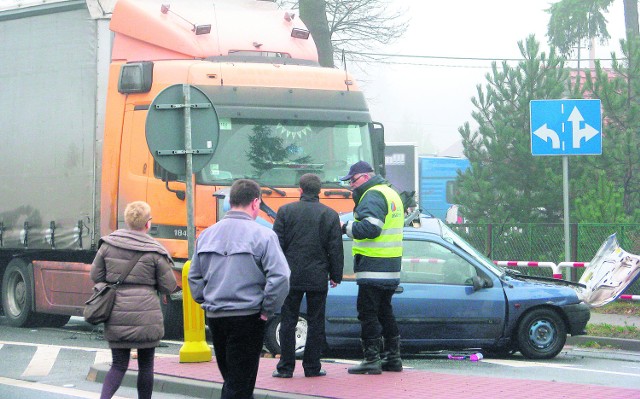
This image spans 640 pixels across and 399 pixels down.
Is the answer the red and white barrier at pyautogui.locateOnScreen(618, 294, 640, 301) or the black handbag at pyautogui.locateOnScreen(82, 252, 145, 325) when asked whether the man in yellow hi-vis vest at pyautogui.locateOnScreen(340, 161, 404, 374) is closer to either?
the black handbag at pyautogui.locateOnScreen(82, 252, 145, 325)

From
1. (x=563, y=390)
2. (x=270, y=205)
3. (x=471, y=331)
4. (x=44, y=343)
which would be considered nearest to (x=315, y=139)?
(x=270, y=205)

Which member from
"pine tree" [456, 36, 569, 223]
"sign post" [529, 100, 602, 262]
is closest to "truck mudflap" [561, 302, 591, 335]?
"sign post" [529, 100, 602, 262]

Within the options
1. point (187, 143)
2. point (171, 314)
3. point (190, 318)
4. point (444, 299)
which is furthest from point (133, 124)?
point (444, 299)

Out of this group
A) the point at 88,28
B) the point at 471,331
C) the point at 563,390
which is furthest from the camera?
the point at 88,28

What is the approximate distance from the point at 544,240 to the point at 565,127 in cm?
554

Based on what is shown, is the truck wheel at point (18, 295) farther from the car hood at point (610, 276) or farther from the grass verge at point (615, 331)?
the car hood at point (610, 276)

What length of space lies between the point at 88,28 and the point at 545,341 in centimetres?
689

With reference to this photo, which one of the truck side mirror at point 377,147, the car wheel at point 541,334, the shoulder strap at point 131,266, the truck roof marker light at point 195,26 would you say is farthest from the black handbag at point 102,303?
the truck roof marker light at point 195,26

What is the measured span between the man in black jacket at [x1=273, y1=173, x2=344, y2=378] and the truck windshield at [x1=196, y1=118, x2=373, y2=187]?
3.66 m

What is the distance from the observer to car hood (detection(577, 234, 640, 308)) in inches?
687

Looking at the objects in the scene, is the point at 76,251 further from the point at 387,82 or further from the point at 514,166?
the point at 387,82

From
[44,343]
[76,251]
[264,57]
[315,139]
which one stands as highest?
[264,57]

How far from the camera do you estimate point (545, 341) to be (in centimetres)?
1298

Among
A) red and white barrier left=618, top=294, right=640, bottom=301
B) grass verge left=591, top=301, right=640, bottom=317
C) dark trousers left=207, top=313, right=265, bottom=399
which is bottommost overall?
grass verge left=591, top=301, right=640, bottom=317
